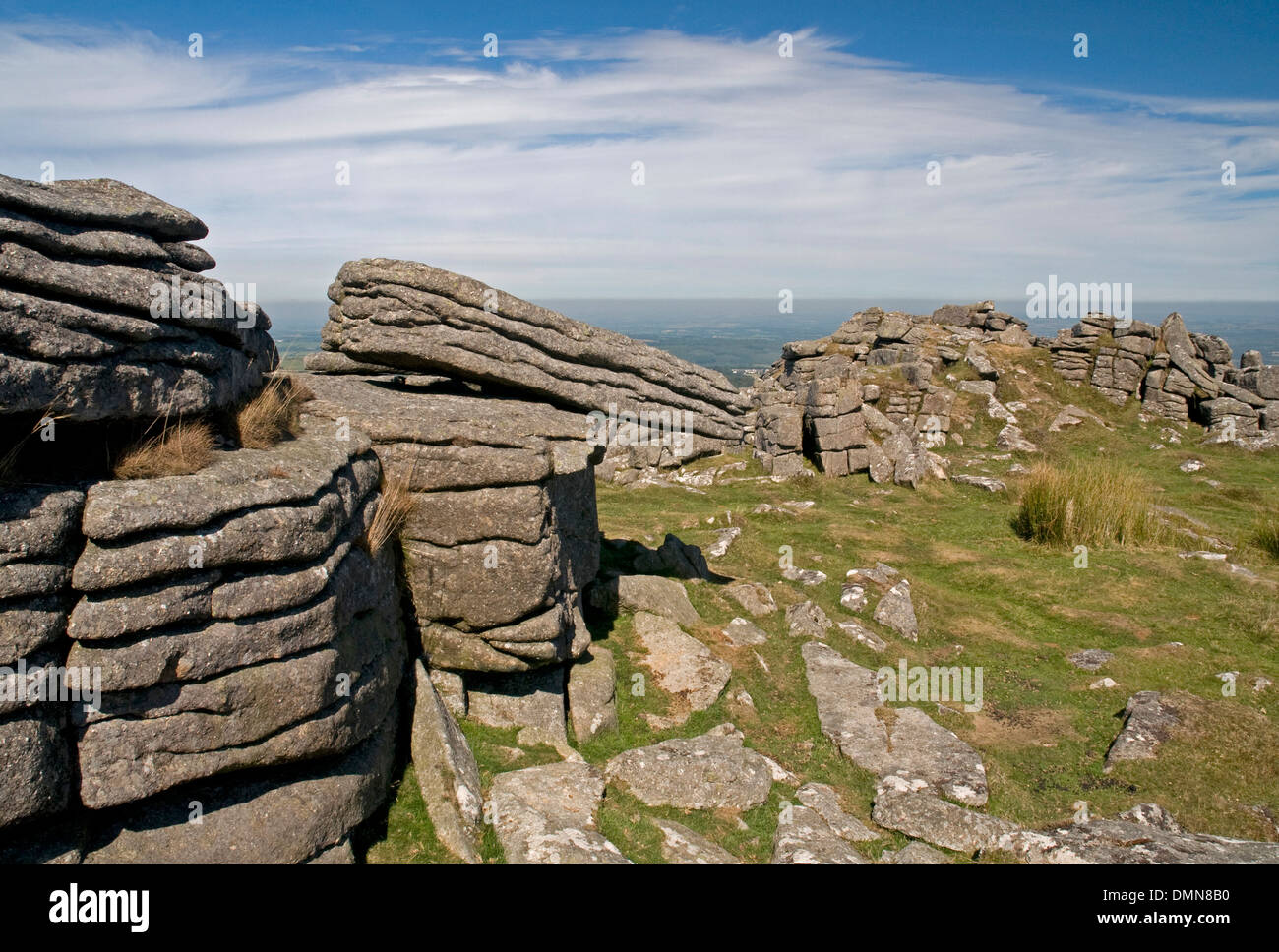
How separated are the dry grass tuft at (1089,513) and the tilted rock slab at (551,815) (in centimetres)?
2264

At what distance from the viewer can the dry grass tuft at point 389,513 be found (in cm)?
1200

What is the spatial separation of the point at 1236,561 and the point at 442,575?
88.5ft

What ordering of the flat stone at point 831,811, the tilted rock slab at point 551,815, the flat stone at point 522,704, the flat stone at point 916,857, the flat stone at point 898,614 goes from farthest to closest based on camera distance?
the flat stone at point 898,614 < the flat stone at point 522,704 < the flat stone at point 831,811 < the flat stone at point 916,857 < the tilted rock slab at point 551,815

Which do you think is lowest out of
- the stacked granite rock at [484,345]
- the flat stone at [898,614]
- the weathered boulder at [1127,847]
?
the weathered boulder at [1127,847]

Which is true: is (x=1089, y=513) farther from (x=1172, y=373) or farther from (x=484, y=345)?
(x=1172, y=373)

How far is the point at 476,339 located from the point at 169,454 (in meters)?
7.45

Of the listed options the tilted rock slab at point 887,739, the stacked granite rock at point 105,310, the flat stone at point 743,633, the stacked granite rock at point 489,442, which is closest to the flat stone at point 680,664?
the flat stone at point 743,633

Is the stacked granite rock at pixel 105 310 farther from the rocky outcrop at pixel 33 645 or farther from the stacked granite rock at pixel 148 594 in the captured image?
the rocky outcrop at pixel 33 645

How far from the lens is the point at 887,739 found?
1566 centimetres

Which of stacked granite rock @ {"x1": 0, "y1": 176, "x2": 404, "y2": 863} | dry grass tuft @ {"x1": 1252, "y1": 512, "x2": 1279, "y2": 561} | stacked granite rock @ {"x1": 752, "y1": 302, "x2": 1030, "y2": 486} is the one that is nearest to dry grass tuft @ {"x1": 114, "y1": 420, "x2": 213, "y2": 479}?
stacked granite rock @ {"x1": 0, "y1": 176, "x2": 404, "y2": 863}

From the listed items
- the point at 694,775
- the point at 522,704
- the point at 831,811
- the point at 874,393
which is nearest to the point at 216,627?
the point at 522,704

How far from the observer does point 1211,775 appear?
14234 mm

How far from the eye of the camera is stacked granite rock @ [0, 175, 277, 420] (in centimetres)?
831

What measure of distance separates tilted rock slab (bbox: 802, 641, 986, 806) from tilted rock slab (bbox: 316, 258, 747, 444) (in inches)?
307
